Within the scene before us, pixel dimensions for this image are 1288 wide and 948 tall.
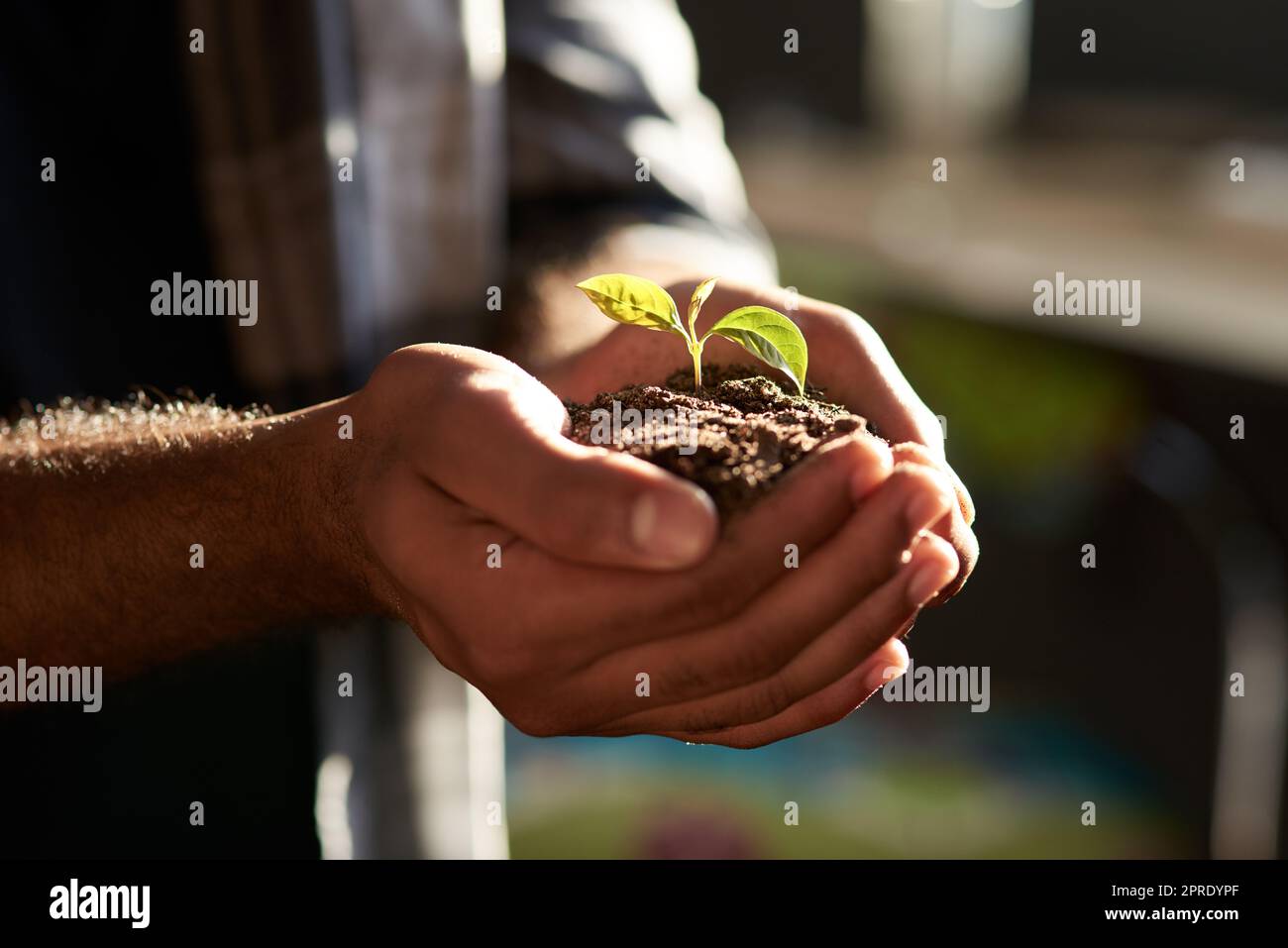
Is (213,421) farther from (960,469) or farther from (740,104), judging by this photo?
(740,104)

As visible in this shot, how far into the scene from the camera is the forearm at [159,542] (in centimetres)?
82

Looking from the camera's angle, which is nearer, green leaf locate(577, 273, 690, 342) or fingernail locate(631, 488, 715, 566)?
fingernail locate(631, 488, 715, 566)

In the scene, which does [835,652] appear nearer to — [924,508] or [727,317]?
[924,508]

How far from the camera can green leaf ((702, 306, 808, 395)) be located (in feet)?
2.55

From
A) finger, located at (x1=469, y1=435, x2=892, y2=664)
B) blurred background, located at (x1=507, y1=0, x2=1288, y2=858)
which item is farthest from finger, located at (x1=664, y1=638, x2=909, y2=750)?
blurred background, located at (x1=507, y1=0, x2=1288, y2=858)

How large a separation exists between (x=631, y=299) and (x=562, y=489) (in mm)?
217

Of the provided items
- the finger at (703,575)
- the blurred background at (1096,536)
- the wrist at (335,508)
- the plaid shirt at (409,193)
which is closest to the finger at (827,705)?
the finger at (703,575)

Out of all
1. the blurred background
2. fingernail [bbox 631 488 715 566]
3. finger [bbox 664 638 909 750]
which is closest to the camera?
fingernail [bbox 631 488 715 566]

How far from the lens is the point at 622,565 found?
62 centimetres

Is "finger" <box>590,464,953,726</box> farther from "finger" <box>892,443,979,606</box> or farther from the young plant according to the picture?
the young plant

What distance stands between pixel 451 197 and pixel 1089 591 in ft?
4.34

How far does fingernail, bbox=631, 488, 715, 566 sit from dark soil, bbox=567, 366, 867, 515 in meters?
0.05

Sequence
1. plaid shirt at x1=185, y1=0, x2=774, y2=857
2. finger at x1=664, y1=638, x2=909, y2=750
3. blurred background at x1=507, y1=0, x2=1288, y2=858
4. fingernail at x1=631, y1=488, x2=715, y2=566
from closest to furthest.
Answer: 1. fingernail at x1=631, y1=488, x2=715, y2=566
2. finger at x1=664, y1=638, x2=909, y2=750
3. plaid shirt at x1=185, y1=0, x2=774, y2=857
4. blurred background at x1=507, y1=0, x2=1288, y2=858

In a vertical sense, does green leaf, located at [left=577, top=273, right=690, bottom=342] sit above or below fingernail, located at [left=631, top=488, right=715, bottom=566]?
above
